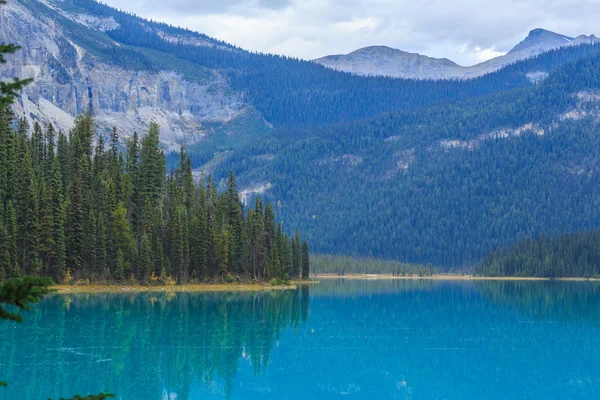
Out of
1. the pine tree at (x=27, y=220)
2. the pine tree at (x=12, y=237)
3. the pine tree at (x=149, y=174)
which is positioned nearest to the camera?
the pine tree at (x=12, y=237)

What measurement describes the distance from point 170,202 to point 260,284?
1922cm

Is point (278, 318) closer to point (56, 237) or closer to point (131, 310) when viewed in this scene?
point (131, 310)

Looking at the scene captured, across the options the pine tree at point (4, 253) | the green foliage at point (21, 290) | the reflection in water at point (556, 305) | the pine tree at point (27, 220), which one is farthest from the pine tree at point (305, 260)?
the green foliage at point (21, 290)

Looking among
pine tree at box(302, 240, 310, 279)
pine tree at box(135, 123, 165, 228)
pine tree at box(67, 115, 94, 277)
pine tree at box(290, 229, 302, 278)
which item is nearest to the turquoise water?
pine tree at box(67, 115, 94, 277)

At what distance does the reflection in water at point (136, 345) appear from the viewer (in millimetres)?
45344

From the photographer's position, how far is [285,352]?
62.3 m

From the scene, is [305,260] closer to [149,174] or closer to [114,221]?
[149,174]

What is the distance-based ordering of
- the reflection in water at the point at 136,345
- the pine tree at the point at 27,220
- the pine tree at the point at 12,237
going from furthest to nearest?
the pine tree at the point at 27,220, the pine tree at the point at 12,237, the reflection in water at the point at 136,345

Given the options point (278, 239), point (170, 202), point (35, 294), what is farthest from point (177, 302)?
point (35, 294)

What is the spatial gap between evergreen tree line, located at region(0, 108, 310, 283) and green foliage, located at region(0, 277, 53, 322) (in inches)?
3188

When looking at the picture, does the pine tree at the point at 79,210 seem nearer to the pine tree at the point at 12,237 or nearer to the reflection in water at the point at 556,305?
the pine tree at the point at 12,237

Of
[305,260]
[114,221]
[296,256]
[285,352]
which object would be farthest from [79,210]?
[305,260]

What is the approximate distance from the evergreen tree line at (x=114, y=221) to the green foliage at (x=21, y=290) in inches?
3188

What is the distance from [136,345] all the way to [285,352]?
11.3 meters
